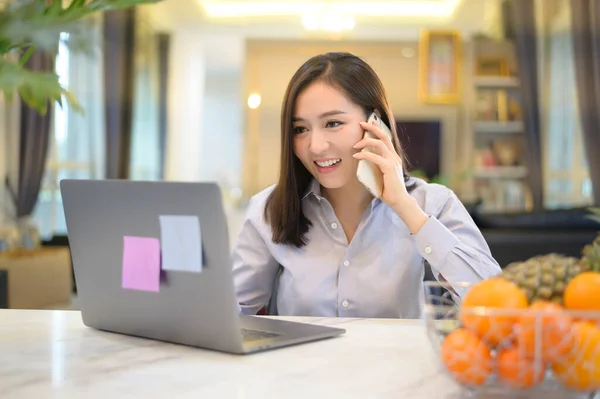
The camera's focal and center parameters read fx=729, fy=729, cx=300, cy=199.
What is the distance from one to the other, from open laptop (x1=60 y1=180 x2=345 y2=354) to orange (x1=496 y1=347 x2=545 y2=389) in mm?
379

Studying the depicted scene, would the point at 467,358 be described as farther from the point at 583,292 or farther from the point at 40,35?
the point at 40,35

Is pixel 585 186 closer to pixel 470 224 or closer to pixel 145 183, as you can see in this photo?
pixel 470 224

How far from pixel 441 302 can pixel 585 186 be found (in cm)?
720

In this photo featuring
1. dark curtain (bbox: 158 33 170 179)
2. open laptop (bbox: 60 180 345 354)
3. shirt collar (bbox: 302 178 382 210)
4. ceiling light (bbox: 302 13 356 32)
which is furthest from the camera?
dark curtain (bbox: 158 33 170 179)

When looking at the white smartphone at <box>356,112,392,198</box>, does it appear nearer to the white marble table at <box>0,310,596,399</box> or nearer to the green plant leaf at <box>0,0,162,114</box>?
the white marble table at <box>0,310,596,399</box>

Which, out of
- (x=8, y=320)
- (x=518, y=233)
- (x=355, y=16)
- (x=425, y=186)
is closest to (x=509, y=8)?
(x=355, y=16)

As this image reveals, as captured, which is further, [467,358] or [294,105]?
[294,105]

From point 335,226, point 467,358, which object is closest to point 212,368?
point 467,358

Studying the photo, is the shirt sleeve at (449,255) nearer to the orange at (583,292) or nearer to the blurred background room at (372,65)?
the orange at (583,292)

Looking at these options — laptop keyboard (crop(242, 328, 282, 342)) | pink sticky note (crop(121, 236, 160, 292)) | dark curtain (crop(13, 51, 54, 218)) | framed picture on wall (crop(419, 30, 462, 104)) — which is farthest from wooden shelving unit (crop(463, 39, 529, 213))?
pink sticky note (crop(121, 236, 160, 292))

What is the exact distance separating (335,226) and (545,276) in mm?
988

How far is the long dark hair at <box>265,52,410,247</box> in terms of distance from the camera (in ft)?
5.54

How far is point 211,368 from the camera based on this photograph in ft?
3.09

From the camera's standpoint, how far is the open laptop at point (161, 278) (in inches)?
37.9
